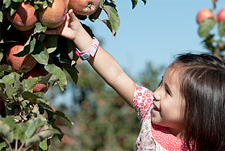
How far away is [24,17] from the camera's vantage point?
0.88 metres

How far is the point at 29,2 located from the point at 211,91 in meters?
0.69

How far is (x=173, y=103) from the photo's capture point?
1.18m

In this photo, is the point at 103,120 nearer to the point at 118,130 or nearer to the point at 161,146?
the point at 118,130

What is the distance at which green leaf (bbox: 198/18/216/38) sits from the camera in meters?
3.66

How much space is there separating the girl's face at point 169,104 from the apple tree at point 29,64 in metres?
0.36

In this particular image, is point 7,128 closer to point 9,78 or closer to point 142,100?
point 9,78

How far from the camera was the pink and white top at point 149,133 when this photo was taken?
1224mm

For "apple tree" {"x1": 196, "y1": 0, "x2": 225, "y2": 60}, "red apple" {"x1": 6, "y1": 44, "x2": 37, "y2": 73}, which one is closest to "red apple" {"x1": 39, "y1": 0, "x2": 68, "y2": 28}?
"red apple" {"x1": 6, "y1": 44, "x2": 37, "y2": 73}

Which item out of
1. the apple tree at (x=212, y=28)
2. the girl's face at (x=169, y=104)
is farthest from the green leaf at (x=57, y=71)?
the apple tree at (x=212, y=28)

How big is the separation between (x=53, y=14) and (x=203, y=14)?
336 centimetres

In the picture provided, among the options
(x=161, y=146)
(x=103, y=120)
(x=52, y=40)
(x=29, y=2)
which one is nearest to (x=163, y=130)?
(x=161, y=146)

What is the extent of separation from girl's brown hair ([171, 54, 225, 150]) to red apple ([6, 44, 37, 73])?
537 millimetres

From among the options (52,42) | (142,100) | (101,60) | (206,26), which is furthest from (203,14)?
(52,42)

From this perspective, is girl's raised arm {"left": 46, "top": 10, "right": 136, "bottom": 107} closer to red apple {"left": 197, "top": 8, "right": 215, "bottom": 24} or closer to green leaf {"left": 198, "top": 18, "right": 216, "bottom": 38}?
green leaf {"left": 198, "top": 18, "right": 216, "bottom": 38}
